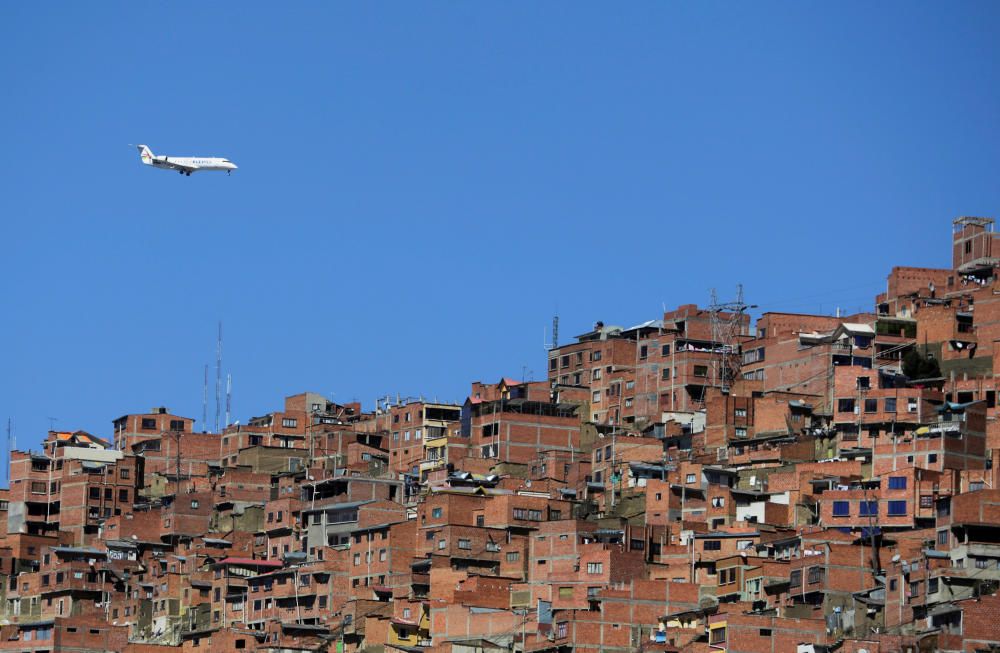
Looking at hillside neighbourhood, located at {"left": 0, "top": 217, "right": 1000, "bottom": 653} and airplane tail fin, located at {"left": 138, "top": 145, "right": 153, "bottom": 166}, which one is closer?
hillside neighbourhood, located at {"left": 0, "top": 217, "right": 1000, "bottom": 653}

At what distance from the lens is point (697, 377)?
108 meters

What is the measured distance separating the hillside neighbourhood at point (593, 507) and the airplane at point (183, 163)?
50.4 ft

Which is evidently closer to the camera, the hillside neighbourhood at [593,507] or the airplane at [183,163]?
the hillside neighbourhood at [593,507]

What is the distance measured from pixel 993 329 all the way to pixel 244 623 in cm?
3448

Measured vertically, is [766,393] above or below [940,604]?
above

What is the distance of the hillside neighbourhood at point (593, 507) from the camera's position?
250ft

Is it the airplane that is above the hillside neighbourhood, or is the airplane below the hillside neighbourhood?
above

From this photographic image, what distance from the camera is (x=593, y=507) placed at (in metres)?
A: 94.9

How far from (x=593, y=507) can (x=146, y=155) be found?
3090 cm

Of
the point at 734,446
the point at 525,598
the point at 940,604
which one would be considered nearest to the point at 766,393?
the point at 734,446

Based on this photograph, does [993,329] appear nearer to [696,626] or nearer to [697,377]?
[697,377]

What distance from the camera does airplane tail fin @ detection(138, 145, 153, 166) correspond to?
10981 cm

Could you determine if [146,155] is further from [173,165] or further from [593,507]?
[593,507]

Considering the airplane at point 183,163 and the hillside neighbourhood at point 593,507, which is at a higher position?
the airplane at point 183,163
